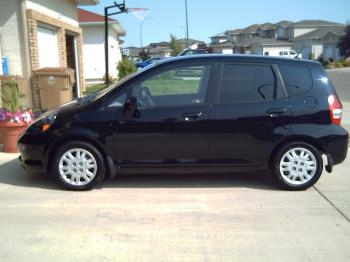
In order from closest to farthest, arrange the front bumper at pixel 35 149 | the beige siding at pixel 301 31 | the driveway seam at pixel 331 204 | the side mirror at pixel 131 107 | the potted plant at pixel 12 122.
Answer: the driveway seam at pixel 331 204 → the side mirror at pixel 131 107 → the front bumper at pixel 35 149 → the potted plant at pixel 12 122 → the beige siding at pixel 301 31

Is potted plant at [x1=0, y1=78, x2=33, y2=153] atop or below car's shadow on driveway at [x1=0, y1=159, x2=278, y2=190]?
atop

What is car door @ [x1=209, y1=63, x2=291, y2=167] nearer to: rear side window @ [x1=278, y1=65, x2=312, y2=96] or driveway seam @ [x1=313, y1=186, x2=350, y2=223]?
rear side window @ [x1=278, y1=65, x2=312, y2=96]

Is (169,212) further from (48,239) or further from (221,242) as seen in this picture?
(48,239)

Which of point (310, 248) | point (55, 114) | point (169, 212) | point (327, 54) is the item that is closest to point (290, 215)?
point (310, 248)

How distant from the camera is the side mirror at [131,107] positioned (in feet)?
17.5

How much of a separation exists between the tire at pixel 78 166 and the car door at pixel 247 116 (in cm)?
141

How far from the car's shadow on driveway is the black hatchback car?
0.30 metres

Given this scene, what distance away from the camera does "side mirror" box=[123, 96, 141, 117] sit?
532 centimetres

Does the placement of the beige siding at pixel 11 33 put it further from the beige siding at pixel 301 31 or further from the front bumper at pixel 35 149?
the beige siding at pixel 301 31

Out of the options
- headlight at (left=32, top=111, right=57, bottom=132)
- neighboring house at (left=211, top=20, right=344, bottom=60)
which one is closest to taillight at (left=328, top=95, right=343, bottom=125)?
headlight at (left=32, top=111, right=57, bottom=132)

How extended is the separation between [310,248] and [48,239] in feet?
7.75

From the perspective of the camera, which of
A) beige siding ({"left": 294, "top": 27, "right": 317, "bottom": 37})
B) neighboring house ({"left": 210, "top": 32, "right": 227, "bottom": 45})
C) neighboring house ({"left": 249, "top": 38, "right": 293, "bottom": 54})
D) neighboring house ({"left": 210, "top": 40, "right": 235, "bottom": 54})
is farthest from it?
neighboring house ({"left": 210, "top": 32, "right": 227, "bottom": 45})

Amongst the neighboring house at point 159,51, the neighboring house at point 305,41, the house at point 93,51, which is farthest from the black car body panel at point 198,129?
Answer: the neighboring house at point 159,51

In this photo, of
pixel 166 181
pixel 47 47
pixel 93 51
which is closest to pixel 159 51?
pixel 93 51
